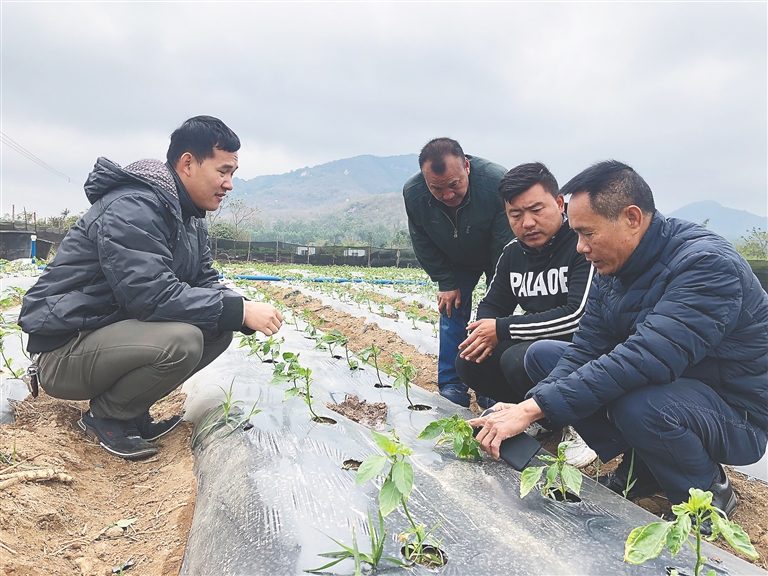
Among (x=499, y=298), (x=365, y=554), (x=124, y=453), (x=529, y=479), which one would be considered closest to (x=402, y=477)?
(x=365, y=554)

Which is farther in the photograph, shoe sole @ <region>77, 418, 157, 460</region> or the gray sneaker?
shoe sole @ <region>77, 418, 157, 460</region>

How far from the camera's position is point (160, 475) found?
206 centimetres

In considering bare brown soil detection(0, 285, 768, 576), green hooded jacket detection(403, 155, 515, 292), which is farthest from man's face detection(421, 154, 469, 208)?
bare brown soil detection(0, 285, 768, 576)

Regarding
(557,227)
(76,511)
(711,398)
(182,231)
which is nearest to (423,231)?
(557,227)

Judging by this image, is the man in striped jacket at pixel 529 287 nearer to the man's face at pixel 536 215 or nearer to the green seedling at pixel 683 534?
the man's face at pixel 536 215

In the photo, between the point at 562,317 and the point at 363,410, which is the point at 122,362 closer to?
the point at 363,410

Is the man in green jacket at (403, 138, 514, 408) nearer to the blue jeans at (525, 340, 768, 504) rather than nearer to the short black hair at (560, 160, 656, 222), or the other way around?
the short black hair at (560, 160, 656, 222)

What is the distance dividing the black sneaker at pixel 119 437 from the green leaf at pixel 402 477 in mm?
1496

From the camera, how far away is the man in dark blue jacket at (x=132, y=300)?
2.01 meters

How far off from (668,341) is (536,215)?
1.01m

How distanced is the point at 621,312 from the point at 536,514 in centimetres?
80

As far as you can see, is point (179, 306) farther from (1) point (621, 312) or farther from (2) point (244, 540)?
(1) point (621, 312)

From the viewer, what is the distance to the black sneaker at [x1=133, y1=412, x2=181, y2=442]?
7.75 feet

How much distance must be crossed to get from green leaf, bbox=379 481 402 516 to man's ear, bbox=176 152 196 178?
5.60ft
